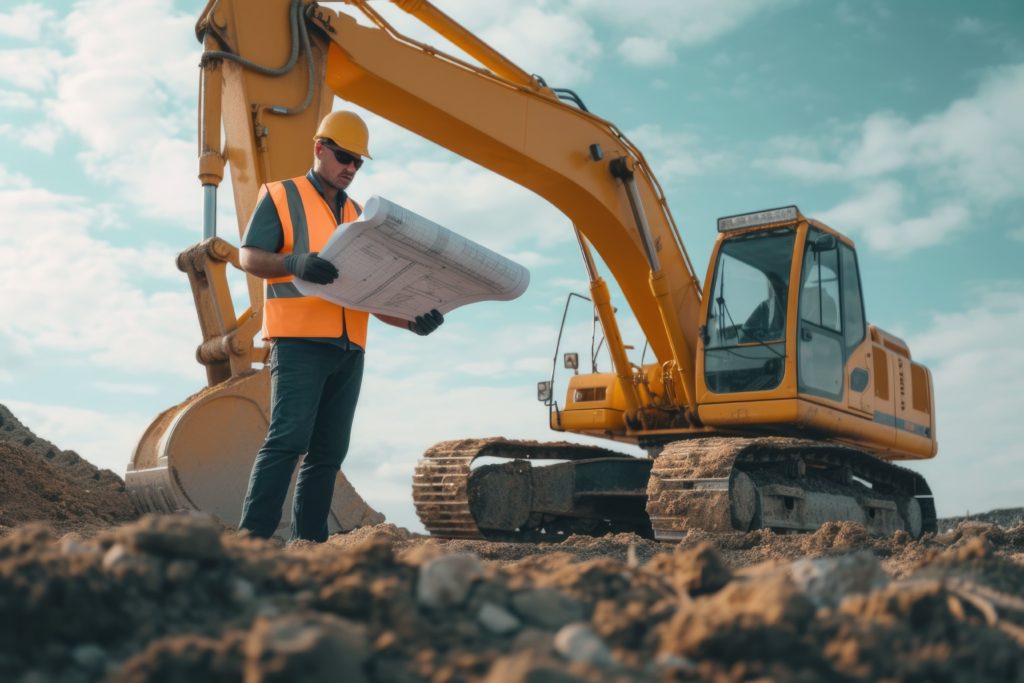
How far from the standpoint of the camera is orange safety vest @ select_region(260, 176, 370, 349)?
14.9 ft

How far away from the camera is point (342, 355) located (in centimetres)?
471

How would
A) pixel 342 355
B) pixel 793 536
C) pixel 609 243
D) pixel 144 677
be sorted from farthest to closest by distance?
pixel 609 243, pixel 793 536, pixel 342 355, pixel 144 677

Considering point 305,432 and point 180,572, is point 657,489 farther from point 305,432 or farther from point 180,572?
point 180,572

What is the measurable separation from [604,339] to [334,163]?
423cm

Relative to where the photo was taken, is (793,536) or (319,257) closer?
(319,257)

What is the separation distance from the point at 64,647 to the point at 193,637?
0.22m

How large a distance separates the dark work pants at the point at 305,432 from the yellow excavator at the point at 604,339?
1897 mm

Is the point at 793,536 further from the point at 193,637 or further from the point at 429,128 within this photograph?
the point at 193,637

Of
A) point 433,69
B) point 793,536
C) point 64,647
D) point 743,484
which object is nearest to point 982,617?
point 64,647

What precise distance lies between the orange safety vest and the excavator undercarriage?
3038 millimetres

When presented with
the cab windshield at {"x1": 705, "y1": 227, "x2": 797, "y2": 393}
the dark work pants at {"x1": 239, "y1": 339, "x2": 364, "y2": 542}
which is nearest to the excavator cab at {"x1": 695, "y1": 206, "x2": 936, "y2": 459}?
the cab windshield at {"x1": 705, "y1": 227, "x2": 797, "y2": 393}

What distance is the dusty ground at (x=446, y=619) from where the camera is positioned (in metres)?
1.66

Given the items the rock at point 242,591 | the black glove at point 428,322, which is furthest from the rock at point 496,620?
the black glove at point 428,322

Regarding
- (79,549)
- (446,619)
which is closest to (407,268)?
(79,549)
